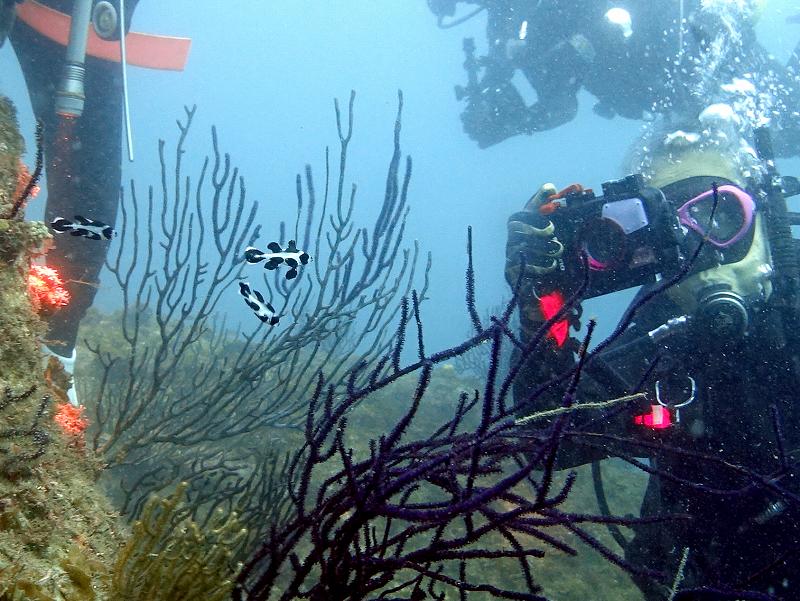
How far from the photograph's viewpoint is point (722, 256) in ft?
11.6

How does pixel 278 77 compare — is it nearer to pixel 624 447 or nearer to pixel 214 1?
pixel 214 1

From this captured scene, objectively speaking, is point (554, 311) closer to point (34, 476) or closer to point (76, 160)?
point (34, 476)

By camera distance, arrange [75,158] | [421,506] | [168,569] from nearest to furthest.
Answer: [168,569] → [421,506] → [75,158]

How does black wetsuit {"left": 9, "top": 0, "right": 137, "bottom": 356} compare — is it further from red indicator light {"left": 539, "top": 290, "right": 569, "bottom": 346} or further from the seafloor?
red indicator light {"left": 539, "top": 290, "right": 569, "bottom": 346}

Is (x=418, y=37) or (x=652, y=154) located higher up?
(x=418, y=37)

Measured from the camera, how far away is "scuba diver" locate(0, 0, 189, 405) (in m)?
3.73

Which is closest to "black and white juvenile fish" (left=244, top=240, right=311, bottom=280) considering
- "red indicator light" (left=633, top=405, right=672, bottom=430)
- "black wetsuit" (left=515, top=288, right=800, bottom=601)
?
"black wetsuit" (left=515, top=288, right=800, bottom=601)

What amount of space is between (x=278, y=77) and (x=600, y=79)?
420 feet

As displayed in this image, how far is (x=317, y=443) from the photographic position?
4.58 ft

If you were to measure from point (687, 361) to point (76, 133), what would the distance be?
4676mm

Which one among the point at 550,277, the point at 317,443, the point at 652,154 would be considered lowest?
the point at 317,443

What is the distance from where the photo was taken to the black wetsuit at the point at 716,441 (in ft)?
9.63

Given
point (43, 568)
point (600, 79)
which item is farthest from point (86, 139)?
point (600, 79)

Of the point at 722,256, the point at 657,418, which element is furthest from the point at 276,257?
the point at 722,256
